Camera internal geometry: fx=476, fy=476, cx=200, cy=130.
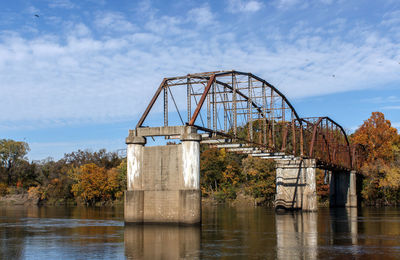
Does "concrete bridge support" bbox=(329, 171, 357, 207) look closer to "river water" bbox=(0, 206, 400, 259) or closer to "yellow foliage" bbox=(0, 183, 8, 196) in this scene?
"river water" bbox=(0, 206, 400, 259)

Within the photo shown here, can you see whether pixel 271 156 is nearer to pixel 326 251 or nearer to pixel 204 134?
pixel 204 134

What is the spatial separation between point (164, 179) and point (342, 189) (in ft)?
180

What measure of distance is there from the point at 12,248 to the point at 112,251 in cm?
633

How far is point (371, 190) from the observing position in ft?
291

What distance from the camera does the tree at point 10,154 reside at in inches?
5404

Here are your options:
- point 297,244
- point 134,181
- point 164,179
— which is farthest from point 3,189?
point 297,244

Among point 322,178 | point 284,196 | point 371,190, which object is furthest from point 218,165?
point 284,196

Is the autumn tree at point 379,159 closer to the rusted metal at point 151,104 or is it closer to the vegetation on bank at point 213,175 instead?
the vegetation on bank at point 213,175

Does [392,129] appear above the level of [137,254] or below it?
above

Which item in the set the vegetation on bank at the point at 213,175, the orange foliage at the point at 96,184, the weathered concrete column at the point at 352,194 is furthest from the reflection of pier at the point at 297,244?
the orange foliage at the point at 96,184

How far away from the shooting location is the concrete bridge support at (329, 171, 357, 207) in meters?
84.0

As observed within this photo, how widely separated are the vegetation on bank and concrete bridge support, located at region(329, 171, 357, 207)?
305cm

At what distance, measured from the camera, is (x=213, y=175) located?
109m

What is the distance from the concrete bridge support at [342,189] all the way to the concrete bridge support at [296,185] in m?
22.8
